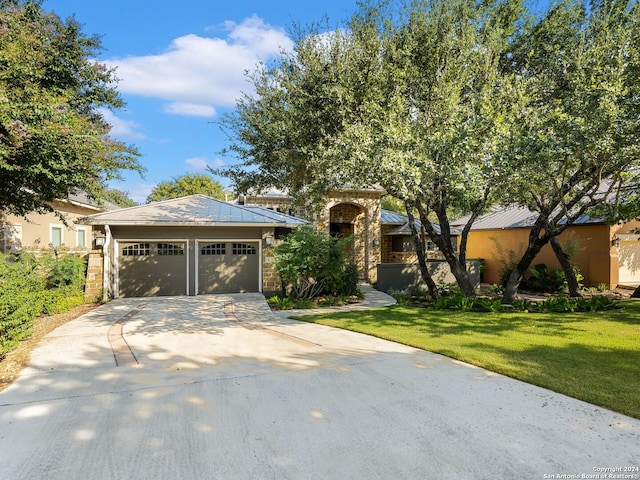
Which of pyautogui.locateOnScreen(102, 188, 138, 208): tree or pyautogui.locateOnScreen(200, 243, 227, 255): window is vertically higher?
pyautogui.locateOnScreen(102, 188, 138, 208): tree

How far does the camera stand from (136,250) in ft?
42.0

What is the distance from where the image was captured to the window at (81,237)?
18.5 metres

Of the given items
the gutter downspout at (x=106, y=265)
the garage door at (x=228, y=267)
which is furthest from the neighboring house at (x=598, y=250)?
the gutter downspout at (x=106, y=265)

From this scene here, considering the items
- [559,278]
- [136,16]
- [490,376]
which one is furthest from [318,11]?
[559,278]

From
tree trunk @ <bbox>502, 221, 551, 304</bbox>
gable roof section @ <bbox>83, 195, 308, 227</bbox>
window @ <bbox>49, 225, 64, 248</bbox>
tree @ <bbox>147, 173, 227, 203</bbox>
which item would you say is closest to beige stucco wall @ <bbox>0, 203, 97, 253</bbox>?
window @ <bbox>49, 225, 64, 248</bbox>

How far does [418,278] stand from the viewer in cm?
1469

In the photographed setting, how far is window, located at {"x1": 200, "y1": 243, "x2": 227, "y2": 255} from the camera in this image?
43.5ft

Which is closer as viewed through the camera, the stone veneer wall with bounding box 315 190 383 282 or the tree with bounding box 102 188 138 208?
the tree with bounding box 102 188 138 208

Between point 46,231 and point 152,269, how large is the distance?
6.64 m

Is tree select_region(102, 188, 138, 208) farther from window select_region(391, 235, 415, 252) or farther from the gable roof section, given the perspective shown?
window select_region(391, 235, 415, 252)

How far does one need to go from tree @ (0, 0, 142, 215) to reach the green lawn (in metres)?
6.68

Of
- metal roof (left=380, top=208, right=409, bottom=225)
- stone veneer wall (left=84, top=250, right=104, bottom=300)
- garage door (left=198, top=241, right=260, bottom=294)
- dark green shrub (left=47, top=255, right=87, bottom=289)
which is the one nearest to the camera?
dark green shrub (left=47, top=255, right=87, bottom=289)

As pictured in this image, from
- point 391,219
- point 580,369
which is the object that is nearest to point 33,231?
point 391,219

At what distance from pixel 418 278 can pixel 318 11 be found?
10.2 meters
